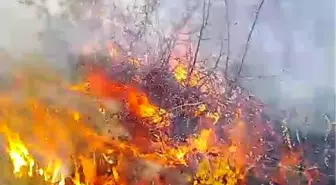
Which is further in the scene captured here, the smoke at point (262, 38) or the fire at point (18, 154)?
the fire at point (18, 154)

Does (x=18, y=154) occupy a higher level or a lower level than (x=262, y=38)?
lower

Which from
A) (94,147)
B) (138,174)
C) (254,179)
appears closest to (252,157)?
(254,179)

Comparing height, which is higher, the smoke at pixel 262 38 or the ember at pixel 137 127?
the smoke at pixel 262 38

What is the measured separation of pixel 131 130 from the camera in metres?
2.45

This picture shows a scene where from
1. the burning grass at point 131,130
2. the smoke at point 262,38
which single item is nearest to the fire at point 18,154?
the burning grass at point 131,130

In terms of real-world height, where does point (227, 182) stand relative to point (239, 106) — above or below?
below

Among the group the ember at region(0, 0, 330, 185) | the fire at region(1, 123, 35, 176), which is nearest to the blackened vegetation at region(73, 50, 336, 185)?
the ember at region(0, 0, 330, 185)

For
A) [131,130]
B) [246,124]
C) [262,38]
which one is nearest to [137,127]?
[131,130]

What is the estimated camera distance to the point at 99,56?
8.09ft

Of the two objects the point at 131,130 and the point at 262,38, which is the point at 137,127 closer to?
the point at 131,130

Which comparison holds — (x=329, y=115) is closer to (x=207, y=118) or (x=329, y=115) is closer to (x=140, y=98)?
(x=207, y=118)

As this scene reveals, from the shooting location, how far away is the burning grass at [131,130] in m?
2.39

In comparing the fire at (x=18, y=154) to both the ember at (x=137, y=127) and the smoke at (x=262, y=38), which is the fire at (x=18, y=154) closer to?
the ember at (x=137, y=127)

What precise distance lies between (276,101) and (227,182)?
0.42 metres
